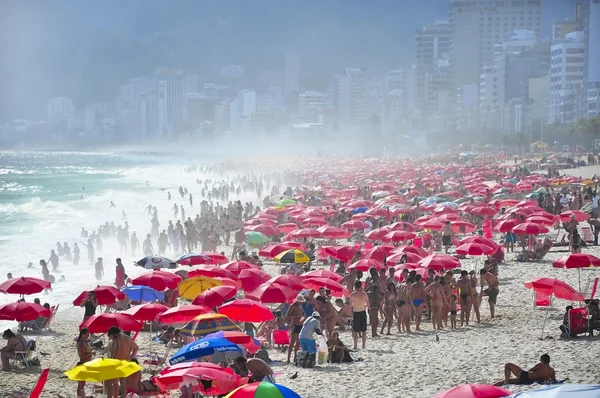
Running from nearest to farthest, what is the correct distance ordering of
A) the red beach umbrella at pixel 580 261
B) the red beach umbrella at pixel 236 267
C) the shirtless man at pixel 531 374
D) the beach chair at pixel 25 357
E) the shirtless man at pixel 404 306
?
the shirtless man at pixel 531 374 → the beach chair at pixel 25 357 → the red beach umbrella at pixel 580 261 → the shirtless man at pixel 404 306 → the red beach umbrella at pixel 236 267

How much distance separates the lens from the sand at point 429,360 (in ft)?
33.7

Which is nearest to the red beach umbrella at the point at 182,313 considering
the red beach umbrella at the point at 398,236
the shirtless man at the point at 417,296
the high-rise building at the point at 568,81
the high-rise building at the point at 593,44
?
the shirtless man at the point at 417,296

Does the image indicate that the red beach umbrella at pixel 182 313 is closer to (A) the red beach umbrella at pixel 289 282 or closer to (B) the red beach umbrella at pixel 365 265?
(A) the red beach umbrella at pixel 289 282

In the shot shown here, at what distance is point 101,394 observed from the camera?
36.2 feet

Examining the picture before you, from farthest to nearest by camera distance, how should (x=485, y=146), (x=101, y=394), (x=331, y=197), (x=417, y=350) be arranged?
(x=485, y=146) < (x=331, y=197) < (x=417, y=350) < (x=101, y=394)

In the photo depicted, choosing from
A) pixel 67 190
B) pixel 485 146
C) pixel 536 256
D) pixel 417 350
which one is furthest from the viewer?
pixel 485 146

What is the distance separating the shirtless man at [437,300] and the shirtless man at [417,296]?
0.11 metres

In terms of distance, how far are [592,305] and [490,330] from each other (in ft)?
6.20

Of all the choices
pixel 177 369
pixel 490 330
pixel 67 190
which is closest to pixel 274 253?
pixel 490 330

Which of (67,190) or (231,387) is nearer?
(231,387)

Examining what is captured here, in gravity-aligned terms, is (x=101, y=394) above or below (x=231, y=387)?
below

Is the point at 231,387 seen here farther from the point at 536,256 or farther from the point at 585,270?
the point at 536,256

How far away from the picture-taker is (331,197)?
37.4 meters

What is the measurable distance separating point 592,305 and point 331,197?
25932mm
